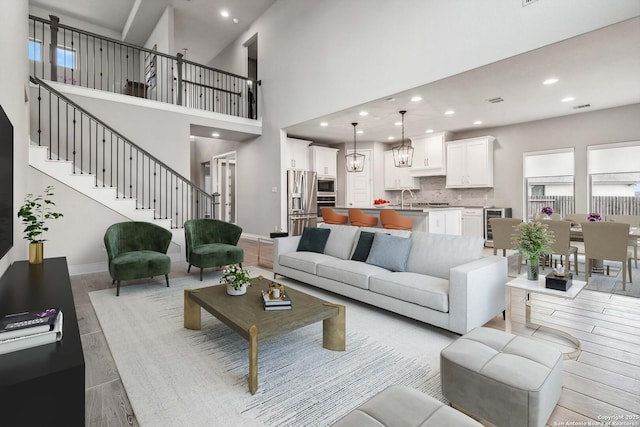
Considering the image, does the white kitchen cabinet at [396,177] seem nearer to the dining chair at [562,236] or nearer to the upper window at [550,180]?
the upper window at [550,180]

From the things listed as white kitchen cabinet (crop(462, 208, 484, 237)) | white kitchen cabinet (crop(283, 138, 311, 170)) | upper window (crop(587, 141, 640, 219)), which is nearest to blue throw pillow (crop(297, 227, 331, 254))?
white kitchen cabinet (crop(283, 138, 311, 170))

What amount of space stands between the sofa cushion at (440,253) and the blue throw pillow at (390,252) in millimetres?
102

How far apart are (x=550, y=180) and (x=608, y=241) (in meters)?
3.24

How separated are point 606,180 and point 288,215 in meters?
6.66

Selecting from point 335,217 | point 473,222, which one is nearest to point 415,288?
point 335,217

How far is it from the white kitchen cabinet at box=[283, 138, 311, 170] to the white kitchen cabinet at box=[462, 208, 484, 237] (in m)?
4.23

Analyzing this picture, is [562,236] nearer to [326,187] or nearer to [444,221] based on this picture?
[444,221]

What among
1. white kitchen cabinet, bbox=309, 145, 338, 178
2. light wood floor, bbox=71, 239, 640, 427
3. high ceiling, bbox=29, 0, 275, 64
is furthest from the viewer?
white kitchen cabinet, bbox=309, 145, 338, 178

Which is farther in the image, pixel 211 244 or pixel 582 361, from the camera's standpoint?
pixel 211 244

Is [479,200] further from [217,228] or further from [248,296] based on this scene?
[248,296]

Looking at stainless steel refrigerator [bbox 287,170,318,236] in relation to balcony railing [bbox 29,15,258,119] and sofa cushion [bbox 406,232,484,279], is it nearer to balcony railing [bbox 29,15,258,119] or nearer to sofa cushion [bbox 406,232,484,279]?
balcony railing [bbox 29,15,258,119]

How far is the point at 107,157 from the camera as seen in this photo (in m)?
6.14

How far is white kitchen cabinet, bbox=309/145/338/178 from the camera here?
8.84 meters

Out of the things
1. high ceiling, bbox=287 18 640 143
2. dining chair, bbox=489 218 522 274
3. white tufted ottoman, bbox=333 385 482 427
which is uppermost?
high ceiling, bbox=287 18 640 143
